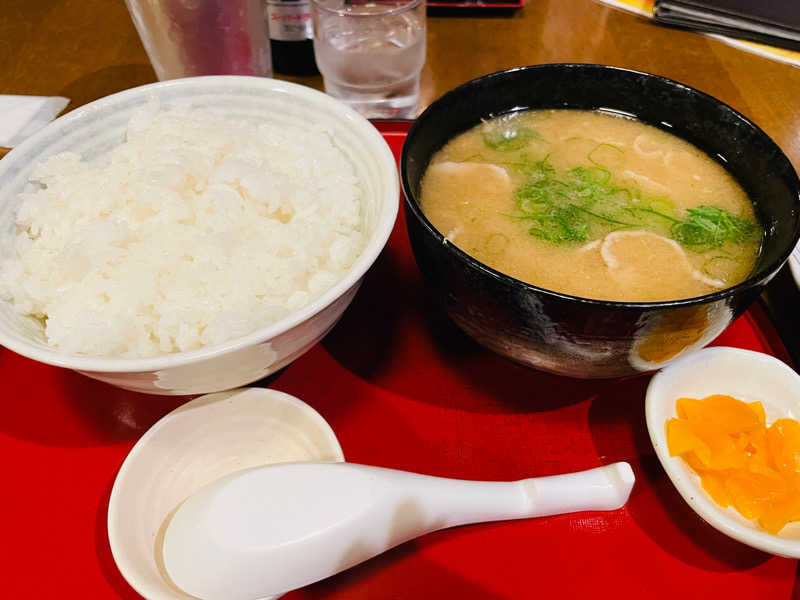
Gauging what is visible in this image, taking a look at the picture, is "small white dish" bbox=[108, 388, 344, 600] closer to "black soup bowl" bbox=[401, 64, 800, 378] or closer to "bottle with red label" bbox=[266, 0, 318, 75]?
"black soup bowl" bbox=[401, 64, 800, 378]

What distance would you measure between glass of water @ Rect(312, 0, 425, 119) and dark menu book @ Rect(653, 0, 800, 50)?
1250 millimetres

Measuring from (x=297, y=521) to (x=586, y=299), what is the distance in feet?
1.83

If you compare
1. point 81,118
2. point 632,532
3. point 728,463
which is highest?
point 81,118

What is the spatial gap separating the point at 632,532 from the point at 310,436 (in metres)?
0.60

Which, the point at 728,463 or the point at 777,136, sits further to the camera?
the point at 777,136

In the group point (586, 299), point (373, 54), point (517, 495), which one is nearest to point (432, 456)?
point (517, 495)

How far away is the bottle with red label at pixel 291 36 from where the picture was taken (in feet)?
6.99

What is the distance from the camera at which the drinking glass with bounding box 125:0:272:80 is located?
6.33 ft

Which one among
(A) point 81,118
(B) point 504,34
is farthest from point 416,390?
(B) point 504,34

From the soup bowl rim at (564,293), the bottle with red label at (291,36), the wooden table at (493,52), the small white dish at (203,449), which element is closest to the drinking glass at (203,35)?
the bottle with red label at (291,36)

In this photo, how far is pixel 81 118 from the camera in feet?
4.56

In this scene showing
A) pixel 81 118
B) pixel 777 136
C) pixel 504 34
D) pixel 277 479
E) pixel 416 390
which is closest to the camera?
pixel 277 479

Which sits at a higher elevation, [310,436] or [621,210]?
[621,210]

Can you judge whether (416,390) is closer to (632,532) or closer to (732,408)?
(632,532)
